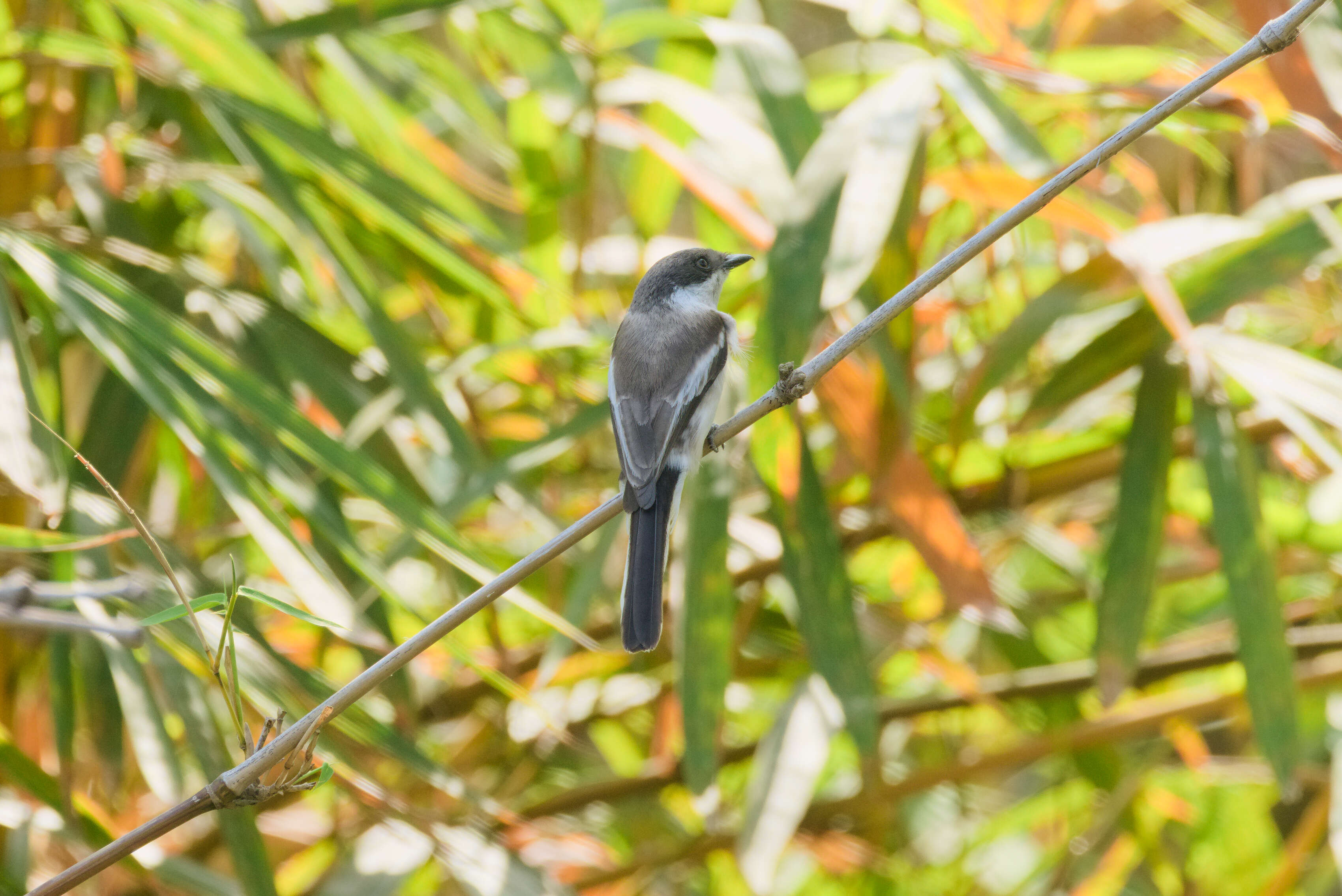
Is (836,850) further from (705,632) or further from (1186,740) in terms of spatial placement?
(705,632)

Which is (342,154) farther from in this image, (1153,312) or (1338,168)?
(1338,168)

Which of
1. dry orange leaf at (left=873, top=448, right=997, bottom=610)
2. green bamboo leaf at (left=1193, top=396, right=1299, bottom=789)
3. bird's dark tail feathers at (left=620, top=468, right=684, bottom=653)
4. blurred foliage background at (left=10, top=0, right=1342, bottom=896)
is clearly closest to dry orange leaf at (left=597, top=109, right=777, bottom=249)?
blurred foliage background at (left=10, top=0, right=1342, bottom=896)

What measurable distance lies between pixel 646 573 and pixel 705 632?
0.27m

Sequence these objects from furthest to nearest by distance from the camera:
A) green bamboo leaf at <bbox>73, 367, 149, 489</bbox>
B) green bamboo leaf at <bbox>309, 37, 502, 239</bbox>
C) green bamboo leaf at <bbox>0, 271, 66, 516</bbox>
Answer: green bamboo leaf at <bbox>309, 37, 502, 239</bbox> → green bamboo leaf at <bbox>73, 367, 149, 489</bbox> → green bamboo leaf at <bbox>0, 271, 66, 516</bbox>

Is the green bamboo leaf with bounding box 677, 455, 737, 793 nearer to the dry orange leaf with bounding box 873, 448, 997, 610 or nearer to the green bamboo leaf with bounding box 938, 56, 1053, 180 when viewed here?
the dry orange leaf with bounding box 873, 448, 997, 610

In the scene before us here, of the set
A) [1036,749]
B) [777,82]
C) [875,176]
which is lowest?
[1036,749]

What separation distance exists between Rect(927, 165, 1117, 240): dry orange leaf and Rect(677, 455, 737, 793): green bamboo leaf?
87cm

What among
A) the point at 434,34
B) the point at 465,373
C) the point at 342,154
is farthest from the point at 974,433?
the point at 434,34

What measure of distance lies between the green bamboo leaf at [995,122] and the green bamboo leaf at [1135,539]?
60 centimetres

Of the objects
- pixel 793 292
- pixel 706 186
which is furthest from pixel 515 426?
pixel 793 292

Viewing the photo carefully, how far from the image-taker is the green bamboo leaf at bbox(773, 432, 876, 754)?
224cm

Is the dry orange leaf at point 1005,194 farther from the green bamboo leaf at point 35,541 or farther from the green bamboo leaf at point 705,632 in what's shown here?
the green bamboo leaf at point 35,541

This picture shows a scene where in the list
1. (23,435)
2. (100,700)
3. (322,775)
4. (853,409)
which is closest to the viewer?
(322,775)

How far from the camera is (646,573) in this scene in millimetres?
1985
